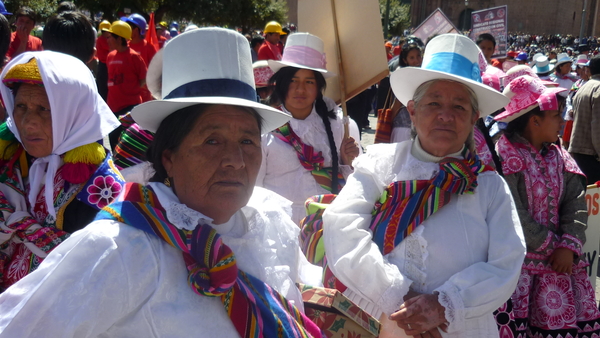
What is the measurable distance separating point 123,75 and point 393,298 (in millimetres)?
5937

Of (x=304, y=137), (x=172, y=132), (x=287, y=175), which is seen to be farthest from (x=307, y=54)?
(x=172, y=132)

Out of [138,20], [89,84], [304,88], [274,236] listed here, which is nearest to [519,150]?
[304,88]

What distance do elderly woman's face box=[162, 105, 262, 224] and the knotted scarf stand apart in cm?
188

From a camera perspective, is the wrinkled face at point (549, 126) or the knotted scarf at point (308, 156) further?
the knotted scarf at point (308, 156)

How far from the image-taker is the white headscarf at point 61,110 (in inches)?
94.4

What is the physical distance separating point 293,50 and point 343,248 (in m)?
2.13

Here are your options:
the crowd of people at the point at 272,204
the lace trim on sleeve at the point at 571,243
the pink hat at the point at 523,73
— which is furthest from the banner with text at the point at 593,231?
the pink hat at the point at 523,73

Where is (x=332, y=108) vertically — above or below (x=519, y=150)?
above

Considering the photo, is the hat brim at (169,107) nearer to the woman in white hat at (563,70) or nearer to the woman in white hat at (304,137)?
the woman in white hat at (304,137)

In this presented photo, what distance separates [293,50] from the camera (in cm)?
401

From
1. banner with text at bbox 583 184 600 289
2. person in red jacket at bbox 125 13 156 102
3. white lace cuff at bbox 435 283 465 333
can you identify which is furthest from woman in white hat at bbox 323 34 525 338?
person in red jacket at bbox 125 13 156 102

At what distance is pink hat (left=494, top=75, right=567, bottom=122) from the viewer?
3473 mm

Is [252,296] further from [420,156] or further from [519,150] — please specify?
[519,150]

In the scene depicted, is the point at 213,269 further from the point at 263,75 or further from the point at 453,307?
the point at 263,75
